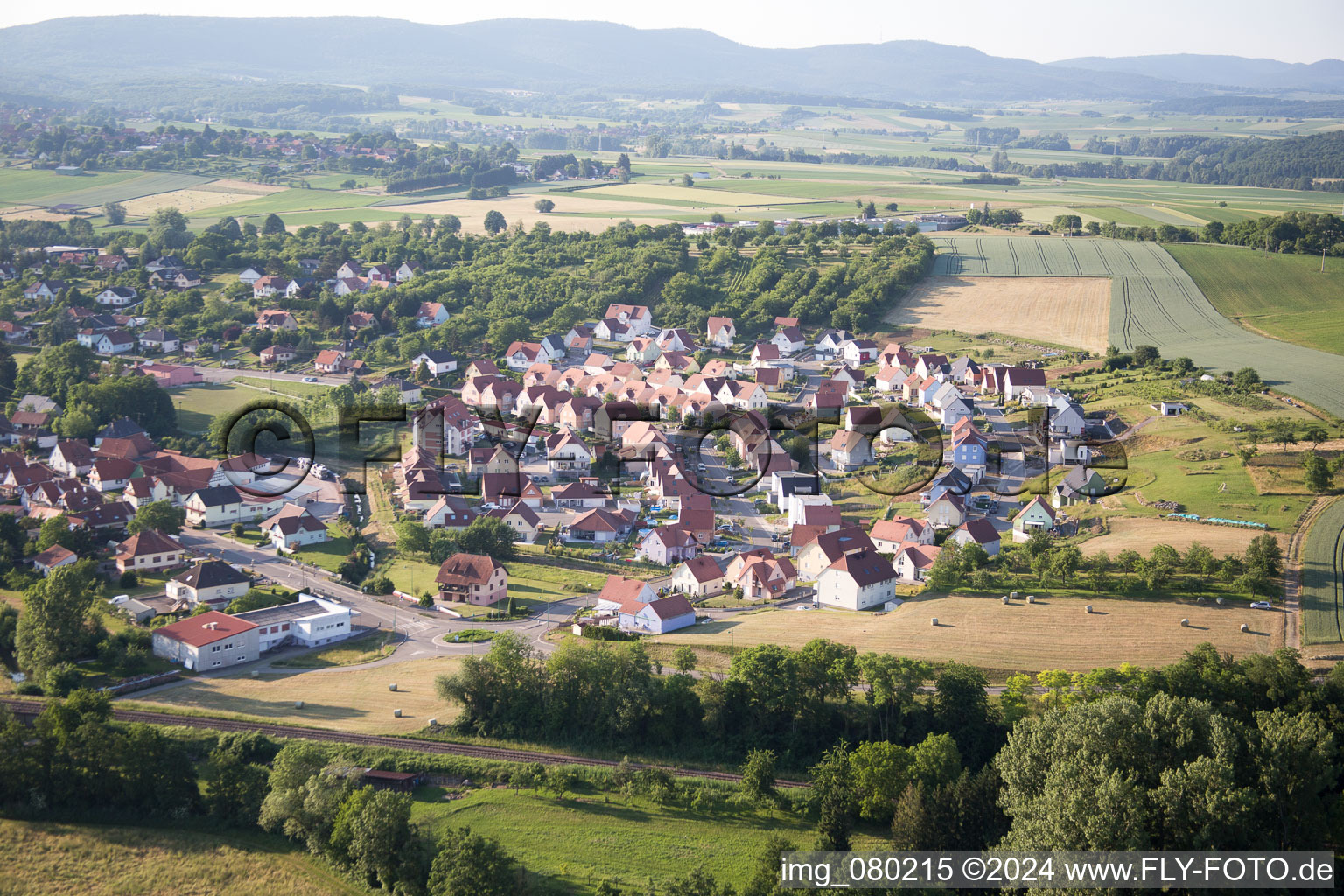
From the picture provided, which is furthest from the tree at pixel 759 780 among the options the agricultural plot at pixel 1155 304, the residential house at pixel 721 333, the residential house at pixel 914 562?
the residential house at pixel 721 333

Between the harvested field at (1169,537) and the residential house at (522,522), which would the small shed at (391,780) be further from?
the harvested field at (1169,537)

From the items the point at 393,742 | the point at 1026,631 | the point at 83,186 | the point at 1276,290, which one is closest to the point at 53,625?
the point at 393,742

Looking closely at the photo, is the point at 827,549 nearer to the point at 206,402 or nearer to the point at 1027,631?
the point at 1027,631

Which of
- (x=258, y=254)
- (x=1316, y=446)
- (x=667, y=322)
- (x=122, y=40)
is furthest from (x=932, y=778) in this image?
(x=122, y=40)

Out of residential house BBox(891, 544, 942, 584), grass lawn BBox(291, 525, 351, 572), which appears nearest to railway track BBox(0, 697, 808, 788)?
grass lawn BBox(291, 525, 351, 572)

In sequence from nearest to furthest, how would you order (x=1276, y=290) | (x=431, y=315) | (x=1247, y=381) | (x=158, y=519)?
(x=158, y=519) → (x=1247, y=381) → (x=1276, y=290) → (x=431, y=315)

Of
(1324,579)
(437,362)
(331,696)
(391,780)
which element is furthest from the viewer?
(437,362)

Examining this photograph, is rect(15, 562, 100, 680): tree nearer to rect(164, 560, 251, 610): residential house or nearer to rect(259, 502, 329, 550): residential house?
rect(164, 560, 251, 610): residential house
